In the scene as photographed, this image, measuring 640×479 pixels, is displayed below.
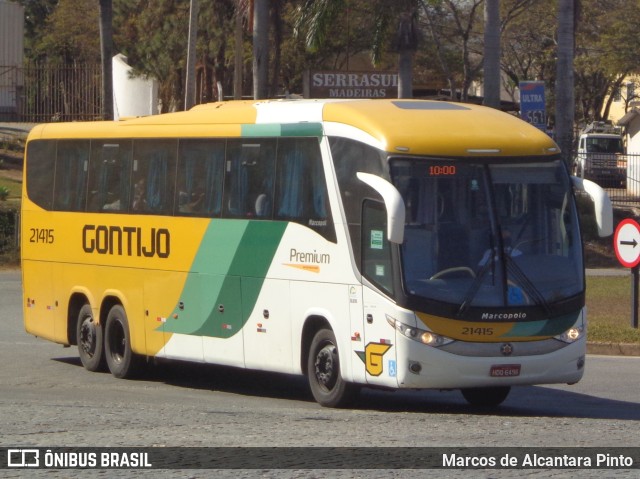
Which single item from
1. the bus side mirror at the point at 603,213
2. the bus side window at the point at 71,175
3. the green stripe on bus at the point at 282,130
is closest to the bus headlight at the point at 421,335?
the bus side mirror at the point at 603,213

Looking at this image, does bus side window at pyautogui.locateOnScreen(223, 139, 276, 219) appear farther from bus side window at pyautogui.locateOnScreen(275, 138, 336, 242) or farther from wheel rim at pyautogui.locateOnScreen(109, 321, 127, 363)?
wheel rim at pyautogui.locateOnScreen(109, 321, 127, 363)

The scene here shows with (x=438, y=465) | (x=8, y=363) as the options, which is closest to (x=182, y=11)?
(x=8, y=363)

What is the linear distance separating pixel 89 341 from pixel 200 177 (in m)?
3.25

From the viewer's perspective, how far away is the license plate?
11.5 meters

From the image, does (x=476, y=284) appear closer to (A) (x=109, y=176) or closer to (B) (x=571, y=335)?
(B) (x=571, y=335)

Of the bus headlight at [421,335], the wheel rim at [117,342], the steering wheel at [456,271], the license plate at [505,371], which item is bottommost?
the wheel rim at [117,342]

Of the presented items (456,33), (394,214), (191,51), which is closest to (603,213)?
(394,214)

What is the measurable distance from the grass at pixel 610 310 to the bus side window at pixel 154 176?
277 inches

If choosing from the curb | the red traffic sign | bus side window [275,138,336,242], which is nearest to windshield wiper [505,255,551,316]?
bus side window [275,138,336,242]

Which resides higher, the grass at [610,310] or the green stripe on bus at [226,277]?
the green stripe on bus at [226,277]

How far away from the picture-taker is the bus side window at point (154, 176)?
14.7 m

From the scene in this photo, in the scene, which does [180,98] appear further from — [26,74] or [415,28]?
[415,28]

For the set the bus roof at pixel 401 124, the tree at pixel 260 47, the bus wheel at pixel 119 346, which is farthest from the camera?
the tree at pixel 260 47

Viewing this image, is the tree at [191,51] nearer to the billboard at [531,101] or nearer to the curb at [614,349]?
the billboard at [531,101]
